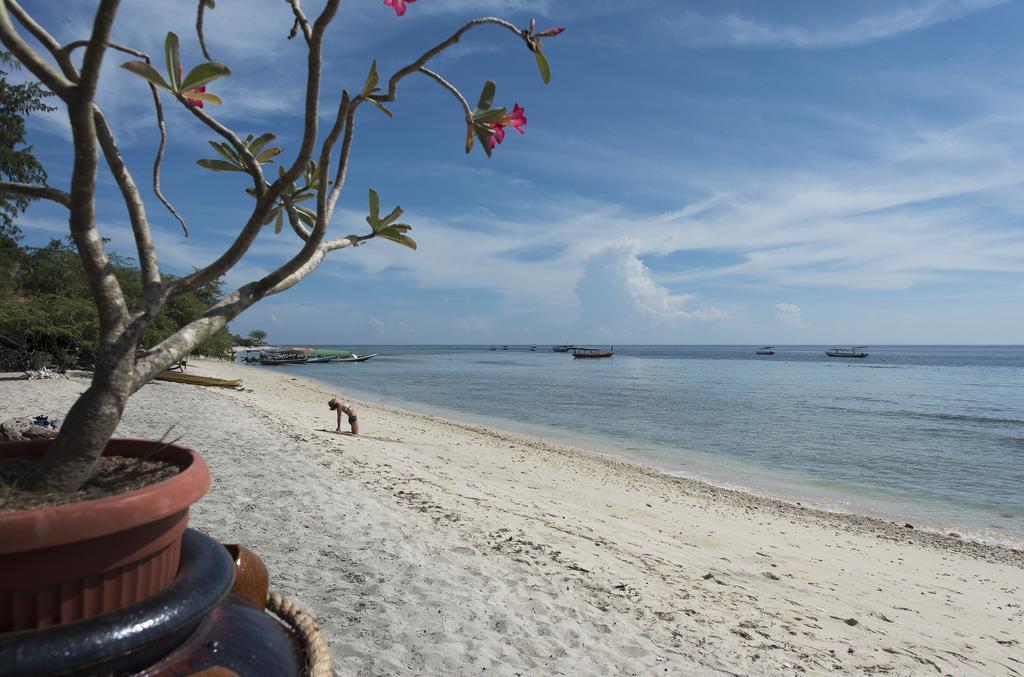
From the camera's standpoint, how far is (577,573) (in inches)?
183

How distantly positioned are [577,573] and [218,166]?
12.8 ft

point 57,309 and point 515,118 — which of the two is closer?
point 515,118

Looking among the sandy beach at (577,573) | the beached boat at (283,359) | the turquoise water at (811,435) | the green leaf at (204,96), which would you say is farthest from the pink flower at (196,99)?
the beached boat at (283,359)

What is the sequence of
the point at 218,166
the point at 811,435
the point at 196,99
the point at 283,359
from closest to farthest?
the point at 196,99 < the point at 218,166 < the point at 811,435 < the point at 283,359

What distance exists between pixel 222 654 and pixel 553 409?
24047mm

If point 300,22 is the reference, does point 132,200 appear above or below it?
below

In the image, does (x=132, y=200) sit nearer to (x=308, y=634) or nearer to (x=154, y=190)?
(x=154, y=190)

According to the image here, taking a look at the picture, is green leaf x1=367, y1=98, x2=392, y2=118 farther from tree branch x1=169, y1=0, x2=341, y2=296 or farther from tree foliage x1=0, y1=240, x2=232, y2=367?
tree foliage x1=0, y1=240, x2=232, y2=367

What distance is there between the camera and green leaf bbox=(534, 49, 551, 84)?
178 centimetres

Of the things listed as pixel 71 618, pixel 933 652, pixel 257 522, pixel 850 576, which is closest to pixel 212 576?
pixel 71 618

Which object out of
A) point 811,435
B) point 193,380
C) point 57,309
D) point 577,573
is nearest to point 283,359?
point 193,380

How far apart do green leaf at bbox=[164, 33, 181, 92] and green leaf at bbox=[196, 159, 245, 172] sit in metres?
0.45

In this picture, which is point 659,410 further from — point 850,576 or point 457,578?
point 457,578

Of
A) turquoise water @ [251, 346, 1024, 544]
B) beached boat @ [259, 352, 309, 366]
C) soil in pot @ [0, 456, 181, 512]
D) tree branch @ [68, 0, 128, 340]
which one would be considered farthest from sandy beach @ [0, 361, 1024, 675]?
beached boat @ [259, 352, 309, 366]
